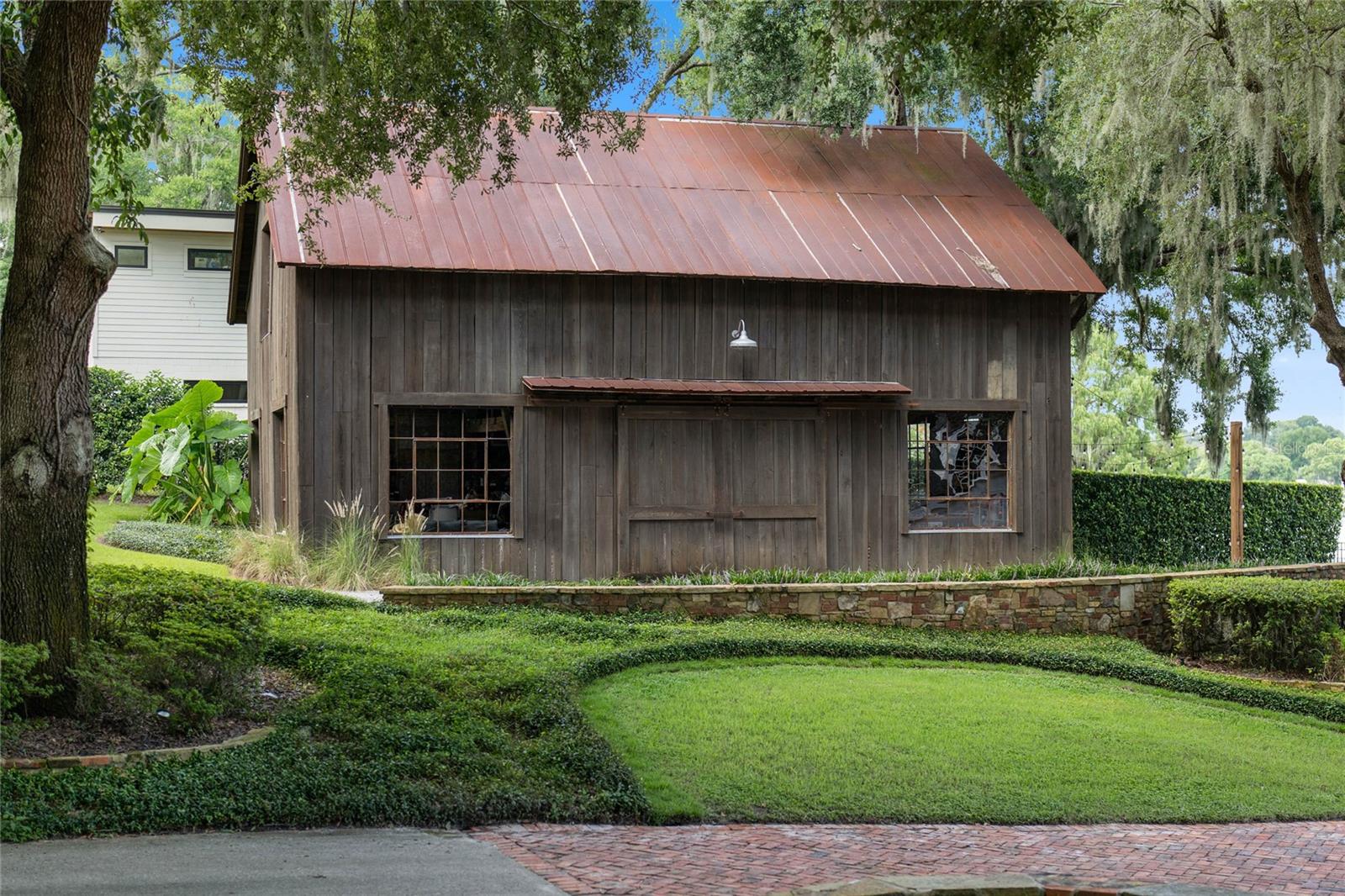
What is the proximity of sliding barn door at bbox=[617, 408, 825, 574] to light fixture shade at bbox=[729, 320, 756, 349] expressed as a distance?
2.72 ft

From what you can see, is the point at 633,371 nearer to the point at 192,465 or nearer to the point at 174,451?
the point at 174,451

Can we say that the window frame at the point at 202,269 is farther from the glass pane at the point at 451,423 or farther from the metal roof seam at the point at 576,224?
the glass pane at the point at 451,423

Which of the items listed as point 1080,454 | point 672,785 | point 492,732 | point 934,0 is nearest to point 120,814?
point 492,732

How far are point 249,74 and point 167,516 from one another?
41.4 ft

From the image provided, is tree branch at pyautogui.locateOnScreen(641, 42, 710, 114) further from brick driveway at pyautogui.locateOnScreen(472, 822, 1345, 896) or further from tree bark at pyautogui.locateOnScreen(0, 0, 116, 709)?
brick driveway at pyautogui.locateOnScreen(472, 822, 1345, 896)

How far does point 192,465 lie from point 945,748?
51.3 feet

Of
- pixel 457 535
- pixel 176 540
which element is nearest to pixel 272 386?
pixel 176 540

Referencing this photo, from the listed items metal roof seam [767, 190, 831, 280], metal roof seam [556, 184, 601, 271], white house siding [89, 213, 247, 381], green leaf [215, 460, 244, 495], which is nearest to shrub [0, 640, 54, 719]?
metal roof seam [556, 184, 601, 271]

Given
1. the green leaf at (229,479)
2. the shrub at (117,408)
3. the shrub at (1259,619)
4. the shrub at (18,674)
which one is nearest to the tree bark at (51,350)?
the shrub at (18,674)

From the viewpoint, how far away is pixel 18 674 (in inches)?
254

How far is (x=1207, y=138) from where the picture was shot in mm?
18688

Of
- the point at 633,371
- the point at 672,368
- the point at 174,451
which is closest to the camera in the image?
the point at 633,371

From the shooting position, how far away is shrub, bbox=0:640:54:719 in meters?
6.45

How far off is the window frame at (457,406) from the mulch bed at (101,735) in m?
7.23
